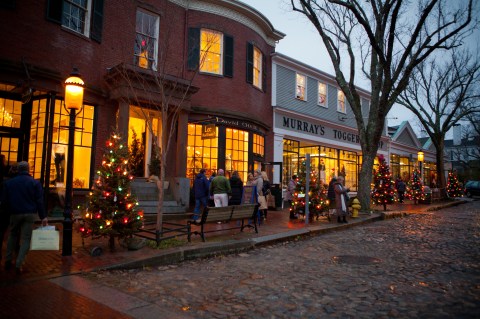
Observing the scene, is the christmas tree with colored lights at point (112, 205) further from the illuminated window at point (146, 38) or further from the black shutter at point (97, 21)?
the illuminated window at point (146, 38)

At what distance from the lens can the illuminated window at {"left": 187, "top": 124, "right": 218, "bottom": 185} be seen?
15258mm

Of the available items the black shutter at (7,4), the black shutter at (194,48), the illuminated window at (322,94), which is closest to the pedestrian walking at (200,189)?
the black shutter at (194,48)

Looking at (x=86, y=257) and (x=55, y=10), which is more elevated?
(x=55, y=10)

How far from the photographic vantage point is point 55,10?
1149 cm

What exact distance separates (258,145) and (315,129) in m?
6.02

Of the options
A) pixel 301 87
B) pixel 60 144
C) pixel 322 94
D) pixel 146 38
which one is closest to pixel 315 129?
pixel 322 94

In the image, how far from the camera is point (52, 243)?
20.9 feet

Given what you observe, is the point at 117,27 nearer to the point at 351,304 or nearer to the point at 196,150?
the point at 196,150

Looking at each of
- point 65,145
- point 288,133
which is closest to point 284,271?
point 65,145

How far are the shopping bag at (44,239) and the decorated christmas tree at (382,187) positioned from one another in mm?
16285

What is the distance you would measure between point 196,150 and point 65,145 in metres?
5.16

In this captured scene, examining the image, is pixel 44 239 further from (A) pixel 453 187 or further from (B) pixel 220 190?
(A) pixel 453 187

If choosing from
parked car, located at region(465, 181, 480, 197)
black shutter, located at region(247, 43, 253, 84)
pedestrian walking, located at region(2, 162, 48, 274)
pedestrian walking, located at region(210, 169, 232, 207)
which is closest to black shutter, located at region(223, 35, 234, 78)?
black shutter, located at region(247, 43, 253, 84)

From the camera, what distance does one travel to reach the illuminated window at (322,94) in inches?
912
